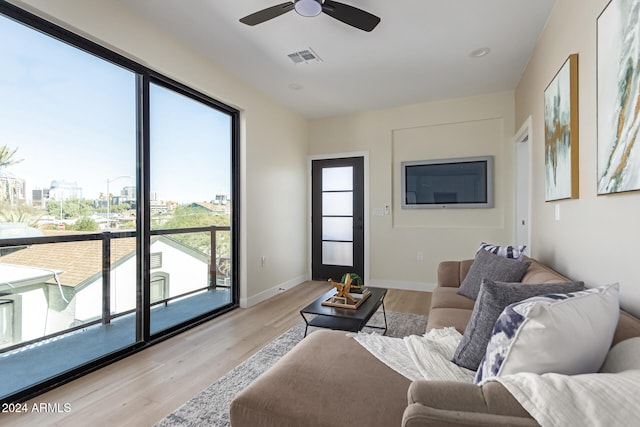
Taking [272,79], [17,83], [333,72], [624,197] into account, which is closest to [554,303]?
[624,197]

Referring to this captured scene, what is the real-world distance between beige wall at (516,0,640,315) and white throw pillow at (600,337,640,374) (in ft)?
1.36

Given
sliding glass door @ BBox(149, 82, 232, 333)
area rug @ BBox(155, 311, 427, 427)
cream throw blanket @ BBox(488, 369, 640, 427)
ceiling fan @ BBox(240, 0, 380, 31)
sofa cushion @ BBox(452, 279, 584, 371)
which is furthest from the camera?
sliding glass door @ BBox(149, 82, 232, 333)

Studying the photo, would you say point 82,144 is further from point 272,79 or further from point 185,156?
point 272,79

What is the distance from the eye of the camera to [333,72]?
11.3 ft

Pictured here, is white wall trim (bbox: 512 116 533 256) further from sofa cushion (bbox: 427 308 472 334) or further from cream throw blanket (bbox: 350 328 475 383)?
cream throw blanket (bbox: 350 328 475 383)

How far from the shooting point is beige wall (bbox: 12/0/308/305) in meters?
2.20

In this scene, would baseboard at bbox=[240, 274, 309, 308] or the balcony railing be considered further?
baseboard at bbox=[240, 274, 309, 308]

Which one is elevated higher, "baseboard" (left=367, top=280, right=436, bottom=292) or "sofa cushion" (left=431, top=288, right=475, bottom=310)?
"sofa cushion" (left=431, top=288, right=475, bottom=310)

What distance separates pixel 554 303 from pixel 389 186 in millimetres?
3751

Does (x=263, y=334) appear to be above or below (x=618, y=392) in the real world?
below

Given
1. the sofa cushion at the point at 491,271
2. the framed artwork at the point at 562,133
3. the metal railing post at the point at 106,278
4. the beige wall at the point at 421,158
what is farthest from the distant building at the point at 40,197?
the beige wall at the point at 421,158

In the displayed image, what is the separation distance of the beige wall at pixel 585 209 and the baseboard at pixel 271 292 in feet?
9.75

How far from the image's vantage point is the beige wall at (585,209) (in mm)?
1335

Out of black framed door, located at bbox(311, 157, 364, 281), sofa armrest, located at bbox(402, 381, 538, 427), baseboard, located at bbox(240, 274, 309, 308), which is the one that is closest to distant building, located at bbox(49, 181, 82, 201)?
baseboard, located at bbox(240, 274, 309, 308)
